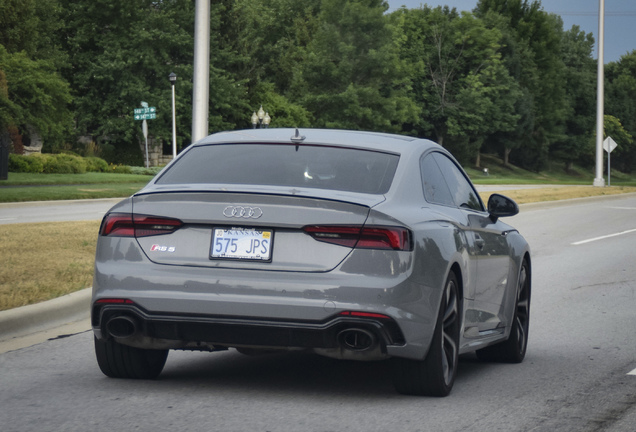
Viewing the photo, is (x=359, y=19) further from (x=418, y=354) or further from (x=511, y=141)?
(x=418, y=354)

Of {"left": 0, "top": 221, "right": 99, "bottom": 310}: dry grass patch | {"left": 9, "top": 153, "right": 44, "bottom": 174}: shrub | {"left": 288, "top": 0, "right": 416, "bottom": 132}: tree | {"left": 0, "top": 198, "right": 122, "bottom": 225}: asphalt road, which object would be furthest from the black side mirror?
{"left": 288, "top": 0, "right": 416, "bottom": 132}: tree

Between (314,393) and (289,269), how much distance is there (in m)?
0.97

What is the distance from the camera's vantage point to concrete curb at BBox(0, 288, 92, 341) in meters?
7.71

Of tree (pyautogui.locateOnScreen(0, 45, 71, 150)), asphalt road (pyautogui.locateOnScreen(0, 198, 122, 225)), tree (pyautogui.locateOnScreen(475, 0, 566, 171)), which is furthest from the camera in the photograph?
tree (pyautogui.locateOnScreen(475, 0, 566, 171))

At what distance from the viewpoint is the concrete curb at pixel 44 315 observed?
7711 mm

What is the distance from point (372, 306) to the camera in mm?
5168

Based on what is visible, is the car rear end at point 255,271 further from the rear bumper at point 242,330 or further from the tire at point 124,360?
the tire at point 124,360

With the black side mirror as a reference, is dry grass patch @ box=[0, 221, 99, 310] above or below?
below

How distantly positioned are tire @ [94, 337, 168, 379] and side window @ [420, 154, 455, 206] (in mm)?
1914

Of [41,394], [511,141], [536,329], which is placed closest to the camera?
[41,394]

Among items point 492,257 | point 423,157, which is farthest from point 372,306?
point 492,257

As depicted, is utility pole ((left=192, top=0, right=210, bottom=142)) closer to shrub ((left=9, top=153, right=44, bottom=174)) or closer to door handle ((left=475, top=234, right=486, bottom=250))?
door handle ((left=475, top=234, right=486, bottom=250))

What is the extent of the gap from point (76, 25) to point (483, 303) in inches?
2630

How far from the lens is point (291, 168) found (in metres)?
5.98
